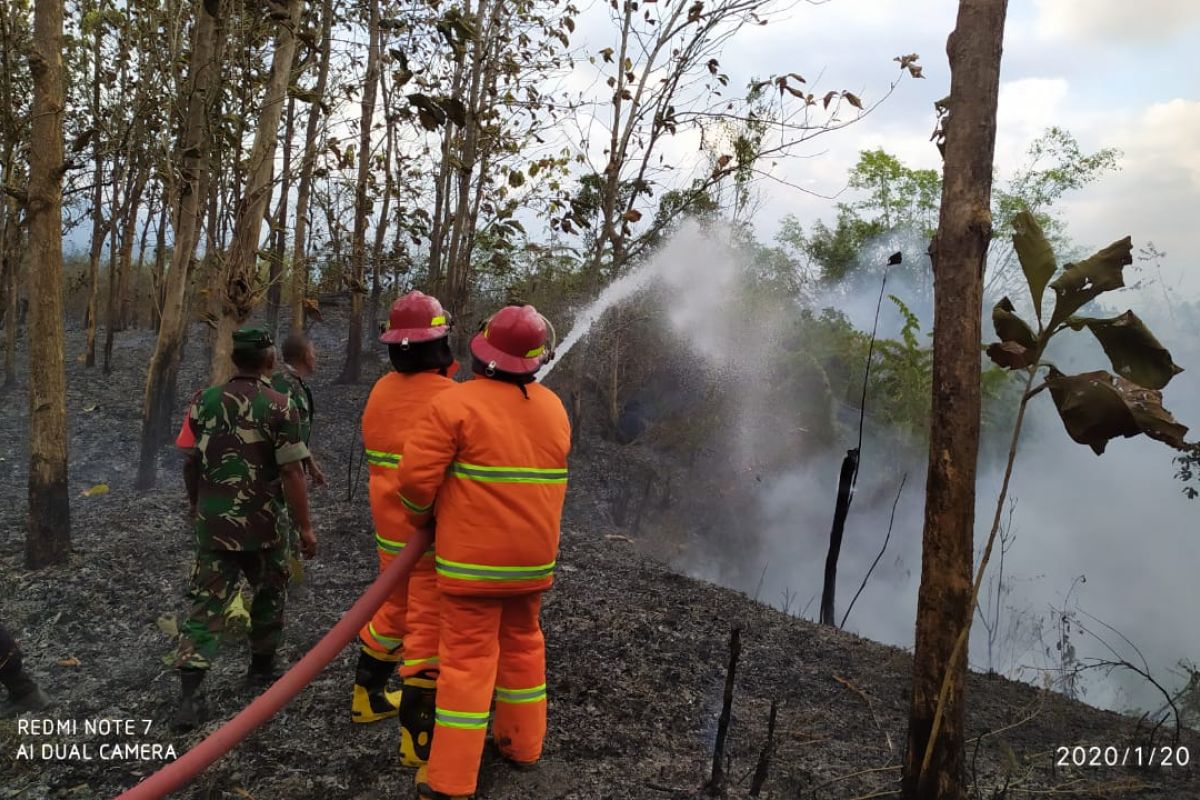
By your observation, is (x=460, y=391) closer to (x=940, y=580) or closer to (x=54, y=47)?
(x=940, y=580)

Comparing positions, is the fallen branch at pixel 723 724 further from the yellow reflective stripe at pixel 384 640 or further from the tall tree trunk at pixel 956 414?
the yellow reflective stripe at pixel 384 640

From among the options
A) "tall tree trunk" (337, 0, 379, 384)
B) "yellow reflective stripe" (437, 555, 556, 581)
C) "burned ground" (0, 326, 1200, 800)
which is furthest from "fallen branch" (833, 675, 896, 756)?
"tall tree trunk" (337, 0, 379, 384)

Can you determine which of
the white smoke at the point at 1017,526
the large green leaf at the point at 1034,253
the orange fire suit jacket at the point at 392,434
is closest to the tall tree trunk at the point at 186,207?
the orange fire suit jacket at the point at 392,434

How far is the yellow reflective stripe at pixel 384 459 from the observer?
10.9 ft

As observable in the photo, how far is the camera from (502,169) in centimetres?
1176

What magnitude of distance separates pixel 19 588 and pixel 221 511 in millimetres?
2941

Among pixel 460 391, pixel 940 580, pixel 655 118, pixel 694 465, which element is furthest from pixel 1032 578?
pixel 460 391

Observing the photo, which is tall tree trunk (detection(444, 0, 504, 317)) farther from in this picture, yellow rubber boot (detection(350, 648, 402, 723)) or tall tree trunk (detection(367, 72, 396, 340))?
yellow rubber boot (detection(350, 648, 402, 723))

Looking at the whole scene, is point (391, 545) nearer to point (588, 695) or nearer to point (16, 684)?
point (588, 695)

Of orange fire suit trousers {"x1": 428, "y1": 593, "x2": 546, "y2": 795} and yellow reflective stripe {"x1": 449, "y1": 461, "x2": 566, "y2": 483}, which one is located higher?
yellow reflective stripe {"x1": 449, "y1": 461, "x2": 566, "y2": 483}

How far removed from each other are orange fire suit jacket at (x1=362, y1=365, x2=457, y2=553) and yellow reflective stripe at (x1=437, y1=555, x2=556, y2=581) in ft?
1.71

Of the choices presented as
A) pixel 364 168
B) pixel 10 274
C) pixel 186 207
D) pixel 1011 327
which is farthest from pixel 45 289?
pixel 10 274

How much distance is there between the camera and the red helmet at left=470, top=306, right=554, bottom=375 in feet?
9.65

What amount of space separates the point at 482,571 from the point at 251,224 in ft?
14.1
